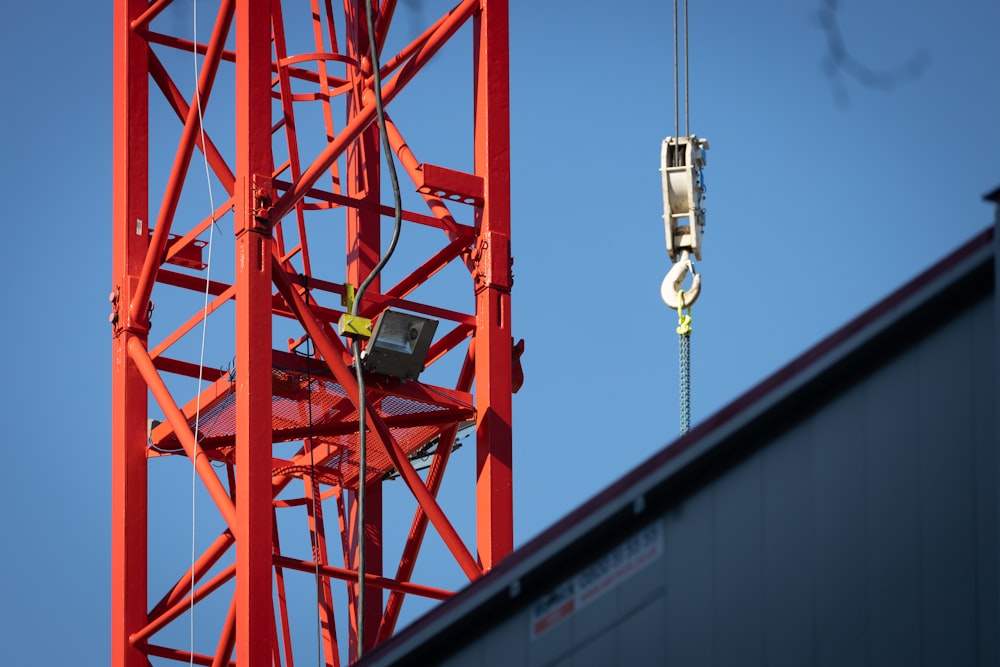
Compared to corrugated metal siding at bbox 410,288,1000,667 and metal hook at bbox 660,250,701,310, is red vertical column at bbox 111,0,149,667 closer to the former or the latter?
metal hook at bbox 660,250,701,310

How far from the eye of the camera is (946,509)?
49.0ft


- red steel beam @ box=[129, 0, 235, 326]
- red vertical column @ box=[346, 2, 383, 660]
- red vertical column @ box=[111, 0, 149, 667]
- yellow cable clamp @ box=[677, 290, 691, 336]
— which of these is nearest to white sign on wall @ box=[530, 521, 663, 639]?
yellow cable clamp @ box=[677, 290, 691, 336]

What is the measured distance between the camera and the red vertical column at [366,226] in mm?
29531

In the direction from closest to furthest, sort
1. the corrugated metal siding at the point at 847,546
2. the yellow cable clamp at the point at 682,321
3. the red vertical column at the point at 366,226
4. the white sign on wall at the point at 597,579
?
the corrugated metal siding at the point at 847,546, the white sign on wall at the point at 597,579, the yellow cable clamp at the point at 682,321, the red vertical column at the point at 366,226

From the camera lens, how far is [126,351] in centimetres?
2689

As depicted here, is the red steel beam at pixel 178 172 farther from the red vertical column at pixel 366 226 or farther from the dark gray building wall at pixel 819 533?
the dark gray building wall at pixel 819 533

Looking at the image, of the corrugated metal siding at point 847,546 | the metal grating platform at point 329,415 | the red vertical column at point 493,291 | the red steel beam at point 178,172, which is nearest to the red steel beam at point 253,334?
the red steel beam at point 178,172

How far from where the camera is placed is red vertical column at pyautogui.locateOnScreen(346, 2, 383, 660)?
1163 inches

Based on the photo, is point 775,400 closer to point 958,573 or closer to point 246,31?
point 958,573

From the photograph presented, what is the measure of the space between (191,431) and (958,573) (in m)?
12.7

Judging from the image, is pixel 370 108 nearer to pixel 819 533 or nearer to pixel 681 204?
pixel 681 204

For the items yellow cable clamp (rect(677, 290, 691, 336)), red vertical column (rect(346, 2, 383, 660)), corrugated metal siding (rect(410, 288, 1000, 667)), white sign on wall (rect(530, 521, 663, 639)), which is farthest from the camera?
red vertical column (rect(346, 2, 383, 660))

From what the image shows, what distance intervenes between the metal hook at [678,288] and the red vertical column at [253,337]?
4288mm

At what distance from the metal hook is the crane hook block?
1.66ft
